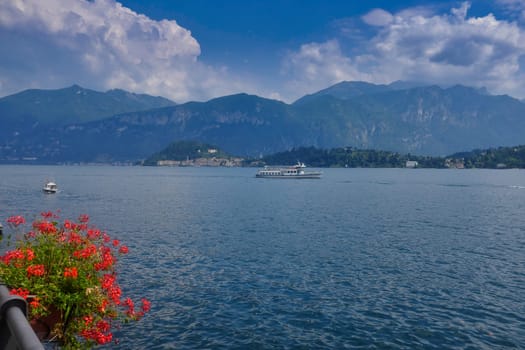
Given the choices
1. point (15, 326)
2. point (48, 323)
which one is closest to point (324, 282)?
point (48, 323)

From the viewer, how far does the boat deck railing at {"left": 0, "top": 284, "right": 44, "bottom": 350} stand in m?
4.45

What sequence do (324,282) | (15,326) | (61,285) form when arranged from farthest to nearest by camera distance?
(324,282) → (61,285) → (15,326)

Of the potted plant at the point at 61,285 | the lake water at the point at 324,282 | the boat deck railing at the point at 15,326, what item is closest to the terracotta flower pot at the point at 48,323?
the potted plant at the point at 61,285

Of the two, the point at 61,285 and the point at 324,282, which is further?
the point at 324,282

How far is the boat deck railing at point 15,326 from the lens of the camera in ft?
14.6

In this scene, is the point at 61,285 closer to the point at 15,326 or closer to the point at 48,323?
the point at 48,323

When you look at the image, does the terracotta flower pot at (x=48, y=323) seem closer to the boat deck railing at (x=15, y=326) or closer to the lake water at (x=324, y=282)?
the boat deck railing at (x=15, y=326)

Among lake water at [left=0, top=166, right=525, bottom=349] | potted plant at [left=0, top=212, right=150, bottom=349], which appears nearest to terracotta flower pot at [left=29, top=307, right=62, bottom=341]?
potted plant at [left=0, top=212, right=150, bottom=349]

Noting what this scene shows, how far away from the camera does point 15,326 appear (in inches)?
190

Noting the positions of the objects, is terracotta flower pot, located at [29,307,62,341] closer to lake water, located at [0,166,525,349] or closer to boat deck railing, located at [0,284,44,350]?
boat deck railing, located at [0,284,44,350]

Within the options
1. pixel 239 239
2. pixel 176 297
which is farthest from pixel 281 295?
pixel 239 239

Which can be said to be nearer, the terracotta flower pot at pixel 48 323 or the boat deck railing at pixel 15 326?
the boat deck railing at pixel 15 326

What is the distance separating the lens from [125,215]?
75438 millimetres

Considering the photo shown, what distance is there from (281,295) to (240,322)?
5.70 m
